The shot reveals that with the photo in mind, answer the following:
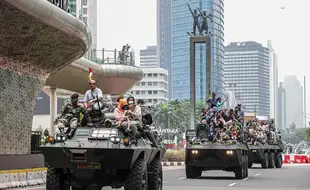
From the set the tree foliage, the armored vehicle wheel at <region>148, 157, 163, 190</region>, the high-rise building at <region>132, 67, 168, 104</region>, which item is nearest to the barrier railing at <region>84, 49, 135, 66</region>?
the armored vehicle wheel at <region>148, 157, 163, 190</region>

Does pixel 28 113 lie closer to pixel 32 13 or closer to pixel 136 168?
pixel 32 13

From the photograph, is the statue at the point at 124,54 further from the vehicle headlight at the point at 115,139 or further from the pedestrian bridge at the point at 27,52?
the vehicle headlight at the point at 115,139

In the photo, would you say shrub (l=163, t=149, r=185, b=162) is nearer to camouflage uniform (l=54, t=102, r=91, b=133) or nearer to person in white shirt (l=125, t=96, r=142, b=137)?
person in white shirt (l=125, t=96, r=142, b=137)

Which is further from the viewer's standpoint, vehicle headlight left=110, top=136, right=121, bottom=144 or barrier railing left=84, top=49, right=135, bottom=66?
barrier railing left=84, top=49, right=135, bottom=66

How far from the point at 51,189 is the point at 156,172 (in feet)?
10.4

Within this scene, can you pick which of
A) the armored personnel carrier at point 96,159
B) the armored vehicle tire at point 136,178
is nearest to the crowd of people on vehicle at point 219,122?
the armored personnel carrier at point 96,159

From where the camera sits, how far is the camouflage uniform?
1614 cm

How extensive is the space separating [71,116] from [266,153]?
26949 millimetres

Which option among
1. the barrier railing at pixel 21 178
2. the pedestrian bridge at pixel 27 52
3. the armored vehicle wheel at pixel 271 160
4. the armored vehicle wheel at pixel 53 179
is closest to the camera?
the armored vehicle wheel at pixel 53 179

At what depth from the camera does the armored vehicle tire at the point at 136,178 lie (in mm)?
15516

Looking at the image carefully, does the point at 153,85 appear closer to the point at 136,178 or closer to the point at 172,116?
the point at 172,116

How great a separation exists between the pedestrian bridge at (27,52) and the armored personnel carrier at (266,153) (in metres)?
10.7

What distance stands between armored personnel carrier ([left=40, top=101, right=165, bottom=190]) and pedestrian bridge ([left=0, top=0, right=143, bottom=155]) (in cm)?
903

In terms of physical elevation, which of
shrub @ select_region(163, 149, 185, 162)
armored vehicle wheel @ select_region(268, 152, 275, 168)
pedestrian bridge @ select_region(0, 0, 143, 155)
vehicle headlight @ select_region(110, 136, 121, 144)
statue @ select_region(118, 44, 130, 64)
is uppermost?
statue @ select_region(118, 44, 130, 64)
